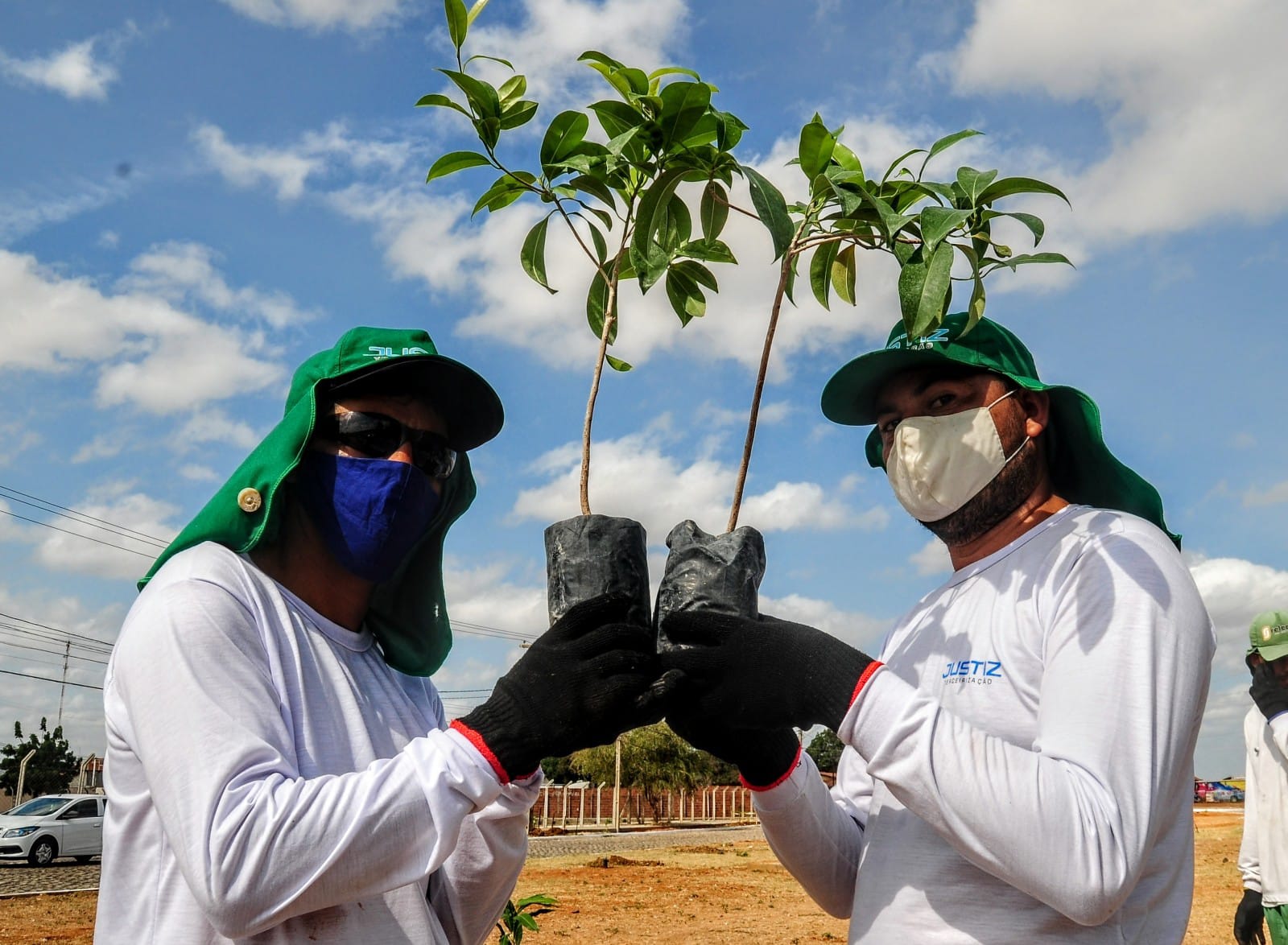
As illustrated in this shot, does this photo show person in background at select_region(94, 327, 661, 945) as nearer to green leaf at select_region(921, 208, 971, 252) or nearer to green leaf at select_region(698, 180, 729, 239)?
green leaf at select_region(698, 180, 729, 239)

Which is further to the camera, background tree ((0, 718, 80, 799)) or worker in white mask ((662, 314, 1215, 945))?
background tree ((0, 718, 80, 799))

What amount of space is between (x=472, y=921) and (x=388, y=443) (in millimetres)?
1149

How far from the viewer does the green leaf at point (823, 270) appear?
→ 2699mm

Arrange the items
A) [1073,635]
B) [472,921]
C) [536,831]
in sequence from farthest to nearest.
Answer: [536,831]
[472,921]
[1073,635]

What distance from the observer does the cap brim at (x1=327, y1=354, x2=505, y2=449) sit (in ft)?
8.21

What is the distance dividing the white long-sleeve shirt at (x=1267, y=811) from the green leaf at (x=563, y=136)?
19.8ft

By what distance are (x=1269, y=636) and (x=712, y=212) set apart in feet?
19.3

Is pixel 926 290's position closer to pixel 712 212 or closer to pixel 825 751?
pixel 712 212

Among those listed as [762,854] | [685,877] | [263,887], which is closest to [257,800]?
[263,887]

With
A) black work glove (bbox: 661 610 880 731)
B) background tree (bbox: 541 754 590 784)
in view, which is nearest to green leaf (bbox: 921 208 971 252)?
black work glove (bbox: 661 610 880 731)

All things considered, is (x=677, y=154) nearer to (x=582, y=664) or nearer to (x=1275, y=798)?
(x=582, y=664)

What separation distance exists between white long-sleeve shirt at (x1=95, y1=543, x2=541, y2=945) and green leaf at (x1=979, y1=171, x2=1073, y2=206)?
1524mm

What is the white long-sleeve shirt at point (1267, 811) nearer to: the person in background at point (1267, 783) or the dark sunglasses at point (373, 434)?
the person in background at point (1267, 783)

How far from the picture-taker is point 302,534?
98.0 inches
